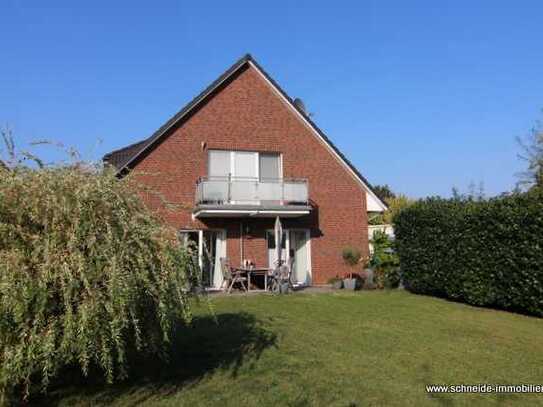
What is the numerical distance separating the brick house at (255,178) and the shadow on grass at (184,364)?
8.87 m

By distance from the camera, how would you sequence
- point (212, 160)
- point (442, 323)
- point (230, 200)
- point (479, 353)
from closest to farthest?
1. point (479, 353)
2. point (442, 323)
3. point (230, 200)
4. point (212, 160)

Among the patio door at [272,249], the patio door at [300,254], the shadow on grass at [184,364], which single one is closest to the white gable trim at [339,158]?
the patio door at [300,254]

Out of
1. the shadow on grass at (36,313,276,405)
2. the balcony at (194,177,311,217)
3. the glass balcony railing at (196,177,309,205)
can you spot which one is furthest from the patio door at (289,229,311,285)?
the shadow on grass at (36,313,276,405)

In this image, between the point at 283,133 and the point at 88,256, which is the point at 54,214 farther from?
the point at 283,133

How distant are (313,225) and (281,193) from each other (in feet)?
7.76

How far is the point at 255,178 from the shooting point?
1834cm

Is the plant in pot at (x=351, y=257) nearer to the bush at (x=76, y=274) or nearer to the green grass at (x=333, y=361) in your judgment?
the green grass at (x=333, y=361)

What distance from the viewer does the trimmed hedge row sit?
10984mm

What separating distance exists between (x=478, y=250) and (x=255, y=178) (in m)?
8.61

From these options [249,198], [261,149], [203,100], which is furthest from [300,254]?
[203,100]

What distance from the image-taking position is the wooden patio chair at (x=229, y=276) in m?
16.5

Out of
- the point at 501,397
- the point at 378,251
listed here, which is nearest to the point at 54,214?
the point at 501,397

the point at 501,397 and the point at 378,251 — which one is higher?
the point at 378,251

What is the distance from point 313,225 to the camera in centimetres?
1939
